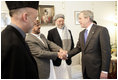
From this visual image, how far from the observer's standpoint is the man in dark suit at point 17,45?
3.24 ft

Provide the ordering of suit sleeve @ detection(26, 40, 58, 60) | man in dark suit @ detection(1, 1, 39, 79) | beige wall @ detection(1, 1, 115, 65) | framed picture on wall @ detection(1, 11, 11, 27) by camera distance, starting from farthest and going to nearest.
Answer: beige wall @ detection(1, 1, 115, 65) → framed picture on wall @ detection(1, 11, 11, 27) → suit sleeve @ detection(26, 40, 58, 60) → man in dark suit @ detection(1, 1, 39, 79)

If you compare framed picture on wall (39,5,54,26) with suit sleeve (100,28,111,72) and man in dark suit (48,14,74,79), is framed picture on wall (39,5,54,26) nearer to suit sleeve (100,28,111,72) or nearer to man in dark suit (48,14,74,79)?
man in dark suit (48,14,74,79)

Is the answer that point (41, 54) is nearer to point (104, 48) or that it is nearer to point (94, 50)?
point (94, 50)

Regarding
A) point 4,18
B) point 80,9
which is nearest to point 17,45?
point 4,18

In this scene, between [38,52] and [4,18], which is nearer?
[38,52]

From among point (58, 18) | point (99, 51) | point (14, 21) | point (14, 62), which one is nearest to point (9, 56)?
point (14, 62)

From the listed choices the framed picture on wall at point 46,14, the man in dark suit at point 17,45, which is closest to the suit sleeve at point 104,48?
the man in dark suit at point 17,45

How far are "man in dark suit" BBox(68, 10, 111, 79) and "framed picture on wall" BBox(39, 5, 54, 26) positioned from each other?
2830mm

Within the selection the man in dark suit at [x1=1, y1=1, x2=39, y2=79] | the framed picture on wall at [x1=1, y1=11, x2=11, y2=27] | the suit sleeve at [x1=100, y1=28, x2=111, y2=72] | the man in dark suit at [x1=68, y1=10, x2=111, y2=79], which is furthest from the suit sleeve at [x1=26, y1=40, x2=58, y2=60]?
the framed picture on wall at [x1=1, y1=11, x2=11, y2=27]

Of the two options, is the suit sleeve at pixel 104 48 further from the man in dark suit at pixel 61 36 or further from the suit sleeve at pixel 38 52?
the man in dark suit at pixel 61 36

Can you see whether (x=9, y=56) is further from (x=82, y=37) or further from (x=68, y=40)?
(x=68, y=40)

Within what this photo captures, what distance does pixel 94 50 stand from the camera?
211cm

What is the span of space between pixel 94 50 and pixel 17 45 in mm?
1366

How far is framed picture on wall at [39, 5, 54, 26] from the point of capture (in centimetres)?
489
